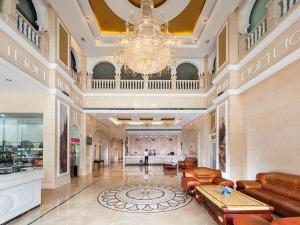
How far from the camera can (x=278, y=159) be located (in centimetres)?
653

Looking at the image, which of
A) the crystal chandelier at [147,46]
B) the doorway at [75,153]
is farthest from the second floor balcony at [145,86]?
the crystal chandelier at [147,46]

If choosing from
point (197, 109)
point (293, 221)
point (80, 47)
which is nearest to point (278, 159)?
point (293, 221)

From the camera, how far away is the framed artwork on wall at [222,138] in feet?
29.4

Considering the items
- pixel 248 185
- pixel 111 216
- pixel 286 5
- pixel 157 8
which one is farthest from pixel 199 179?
pixel 157 8

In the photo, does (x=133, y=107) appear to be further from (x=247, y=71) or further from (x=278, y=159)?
(x=278, y=159)

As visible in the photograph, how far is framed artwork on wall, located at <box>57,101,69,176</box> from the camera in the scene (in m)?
9.02

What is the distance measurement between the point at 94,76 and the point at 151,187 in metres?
7.39

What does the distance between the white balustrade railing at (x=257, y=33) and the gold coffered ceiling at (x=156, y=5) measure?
2.28m

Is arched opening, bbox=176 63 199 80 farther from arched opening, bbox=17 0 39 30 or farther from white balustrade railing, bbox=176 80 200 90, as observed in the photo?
arched opening, bbox=17 0 39 30

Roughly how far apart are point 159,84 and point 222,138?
206 inches

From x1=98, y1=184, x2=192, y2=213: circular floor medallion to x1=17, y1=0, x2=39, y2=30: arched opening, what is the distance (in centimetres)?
633

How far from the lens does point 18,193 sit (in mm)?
5223

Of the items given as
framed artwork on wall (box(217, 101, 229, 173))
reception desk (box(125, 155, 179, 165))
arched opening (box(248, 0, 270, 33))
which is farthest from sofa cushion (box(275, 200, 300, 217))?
reception desk (box(125, 155, 179, 165))

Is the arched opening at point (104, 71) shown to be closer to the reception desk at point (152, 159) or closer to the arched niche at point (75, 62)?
the arched niche at point (75, 62)
